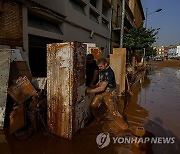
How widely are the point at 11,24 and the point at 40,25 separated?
226cm

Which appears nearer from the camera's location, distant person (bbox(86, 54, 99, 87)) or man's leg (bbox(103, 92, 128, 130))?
man's leg (bbox(103, 92, 128, 130))

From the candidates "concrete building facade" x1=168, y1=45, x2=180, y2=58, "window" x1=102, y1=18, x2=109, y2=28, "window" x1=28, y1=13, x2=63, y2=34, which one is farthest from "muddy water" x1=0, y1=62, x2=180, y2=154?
"concrete building facade" x1=168, y1=45, x2=180, y2=58

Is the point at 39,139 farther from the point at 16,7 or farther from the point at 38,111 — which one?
the point at 16,7

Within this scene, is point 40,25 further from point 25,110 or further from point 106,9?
point 106,9

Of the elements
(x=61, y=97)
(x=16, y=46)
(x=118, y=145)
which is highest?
(x=16, y=46)

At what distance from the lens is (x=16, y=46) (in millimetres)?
7555

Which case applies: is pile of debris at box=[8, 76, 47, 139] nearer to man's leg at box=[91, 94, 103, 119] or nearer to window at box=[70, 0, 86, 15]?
man's leg at box=[91, 94, 103, 119]

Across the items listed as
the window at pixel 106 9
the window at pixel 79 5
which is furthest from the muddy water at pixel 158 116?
the window at pixel 106 9

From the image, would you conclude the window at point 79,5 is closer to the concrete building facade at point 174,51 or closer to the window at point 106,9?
the window at point 106,9

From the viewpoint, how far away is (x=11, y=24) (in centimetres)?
734

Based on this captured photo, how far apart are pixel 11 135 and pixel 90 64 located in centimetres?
268

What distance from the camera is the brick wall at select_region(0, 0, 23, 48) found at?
6988 millimetres

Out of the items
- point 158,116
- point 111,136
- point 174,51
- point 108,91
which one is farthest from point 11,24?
point 174,51

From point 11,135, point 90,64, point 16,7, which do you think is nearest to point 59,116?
point 11,135
